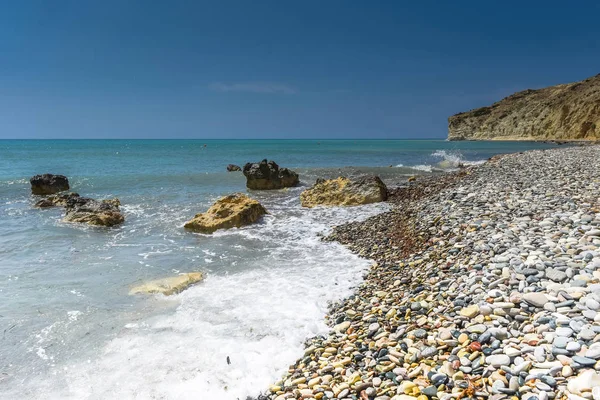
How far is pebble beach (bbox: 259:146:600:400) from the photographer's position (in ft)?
10.8

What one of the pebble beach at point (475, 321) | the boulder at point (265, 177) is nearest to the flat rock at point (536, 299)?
the pebble beach at point (475, 321)

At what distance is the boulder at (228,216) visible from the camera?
13.2 metres

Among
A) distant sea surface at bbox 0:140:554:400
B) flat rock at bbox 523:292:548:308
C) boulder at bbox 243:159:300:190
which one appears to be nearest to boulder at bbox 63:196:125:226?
distant sea surface at bbox 0:140:554:400

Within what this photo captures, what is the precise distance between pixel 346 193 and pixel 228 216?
605cm

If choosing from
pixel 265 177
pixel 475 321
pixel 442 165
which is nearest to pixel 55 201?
pixel 265 177

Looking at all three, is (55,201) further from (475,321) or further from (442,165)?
(442,165)

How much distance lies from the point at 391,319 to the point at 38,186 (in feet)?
80.2

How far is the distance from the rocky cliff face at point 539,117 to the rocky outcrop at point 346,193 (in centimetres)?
7513

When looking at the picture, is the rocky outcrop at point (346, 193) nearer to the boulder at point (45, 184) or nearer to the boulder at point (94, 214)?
the boulder at point (94, 214)

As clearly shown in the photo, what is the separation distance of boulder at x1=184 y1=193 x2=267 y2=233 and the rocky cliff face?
81.0 meters

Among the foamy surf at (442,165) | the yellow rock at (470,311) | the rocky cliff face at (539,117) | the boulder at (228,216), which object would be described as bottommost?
the boulder at (228,216)

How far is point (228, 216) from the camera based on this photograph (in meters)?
13.7

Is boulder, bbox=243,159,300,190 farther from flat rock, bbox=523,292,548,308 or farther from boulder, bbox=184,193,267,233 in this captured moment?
flat rock, bbox=523,292,548,308

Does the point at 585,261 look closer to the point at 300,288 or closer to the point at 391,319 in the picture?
→ the point at 391,319
